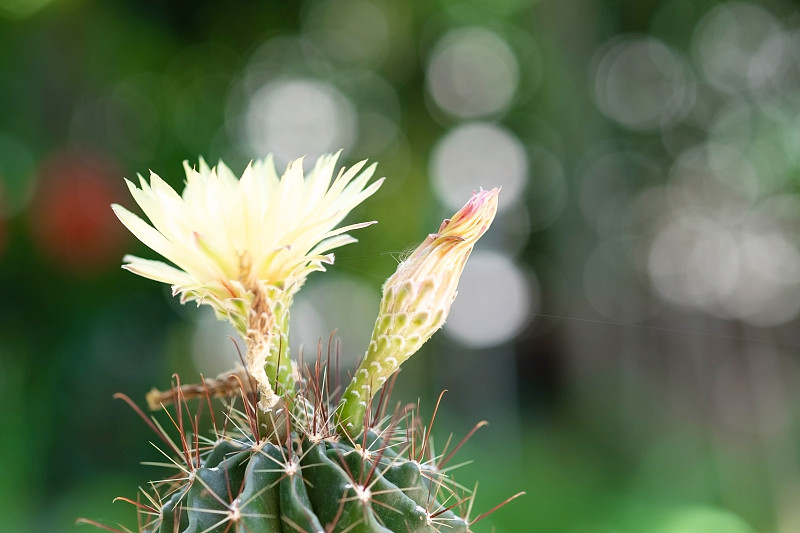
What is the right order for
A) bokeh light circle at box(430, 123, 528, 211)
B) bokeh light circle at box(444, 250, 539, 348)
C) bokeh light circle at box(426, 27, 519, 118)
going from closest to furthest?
bokeh light circle at box(444, 250, 539, 348) → bokeh light circle at box(430, 123, 528, 211) → bokeh light circle at box(426, 27, 519, 118)

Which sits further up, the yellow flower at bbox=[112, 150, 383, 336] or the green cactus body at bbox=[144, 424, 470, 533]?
the yellow flower at bbox=[112, 150, 383, 336]

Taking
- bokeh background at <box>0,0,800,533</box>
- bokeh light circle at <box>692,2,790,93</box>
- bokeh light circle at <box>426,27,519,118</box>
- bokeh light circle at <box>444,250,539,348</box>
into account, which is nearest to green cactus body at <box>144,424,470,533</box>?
bokeh background at <box>0,0,800,533</box>

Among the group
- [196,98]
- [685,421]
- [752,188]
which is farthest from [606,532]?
[196,98]

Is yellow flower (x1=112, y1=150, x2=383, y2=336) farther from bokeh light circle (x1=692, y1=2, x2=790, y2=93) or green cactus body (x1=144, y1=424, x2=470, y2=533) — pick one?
bokeh light circle (x1=692, y1=2, x2=790, y2=93)

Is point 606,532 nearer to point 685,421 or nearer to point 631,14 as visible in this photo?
point 685,421

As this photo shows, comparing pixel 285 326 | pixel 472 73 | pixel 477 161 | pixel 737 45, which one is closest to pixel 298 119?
pixel 477 161

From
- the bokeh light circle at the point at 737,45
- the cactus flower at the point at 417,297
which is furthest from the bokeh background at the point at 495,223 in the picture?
the cactus flower at the point at 417,297

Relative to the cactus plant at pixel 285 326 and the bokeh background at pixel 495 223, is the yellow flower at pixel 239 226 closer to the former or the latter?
the cactus plant at pixel 285 326
